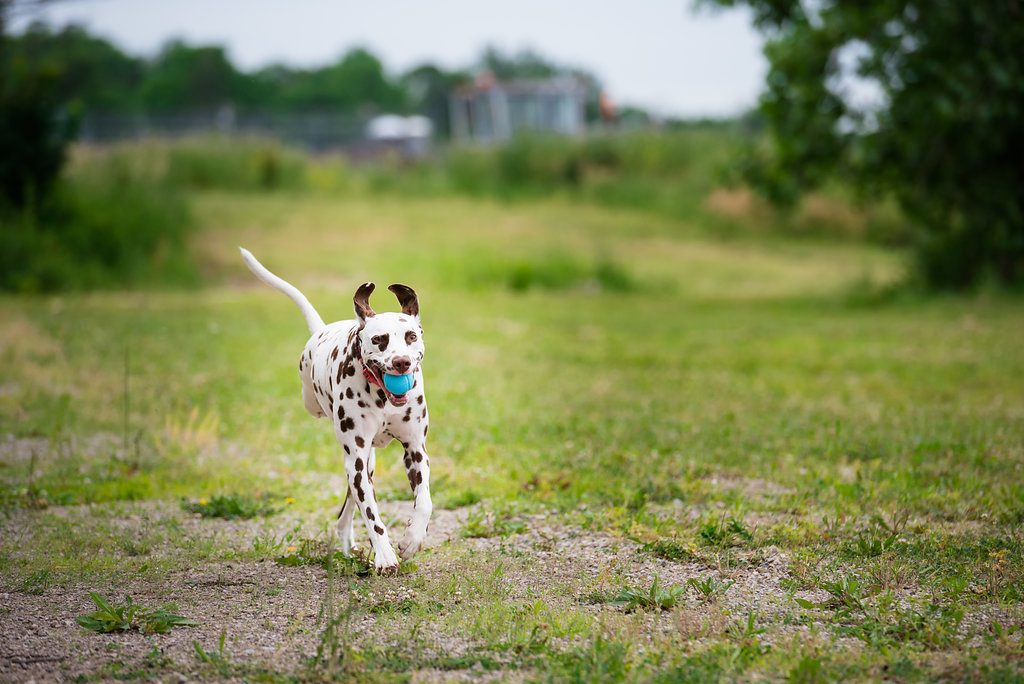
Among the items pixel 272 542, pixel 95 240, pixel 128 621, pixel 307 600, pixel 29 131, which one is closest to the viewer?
pixel 128 621

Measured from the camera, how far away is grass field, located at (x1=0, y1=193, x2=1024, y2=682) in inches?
177

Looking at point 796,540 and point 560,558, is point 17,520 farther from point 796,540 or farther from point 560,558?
point 796,540

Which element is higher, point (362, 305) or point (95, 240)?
point (95, 240)

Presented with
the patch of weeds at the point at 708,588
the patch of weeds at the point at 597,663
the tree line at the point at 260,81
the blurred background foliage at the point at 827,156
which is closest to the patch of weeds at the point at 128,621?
the patch of weeds at the point at 597,663

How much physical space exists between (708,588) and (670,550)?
69cm

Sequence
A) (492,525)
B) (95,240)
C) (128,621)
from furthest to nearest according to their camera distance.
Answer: (95,240) < (492,525) < (128,621)

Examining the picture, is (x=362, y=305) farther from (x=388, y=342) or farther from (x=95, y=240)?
(x=95, y=240)

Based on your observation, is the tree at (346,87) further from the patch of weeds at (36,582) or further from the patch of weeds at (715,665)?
the patch of weeds at (715,665)

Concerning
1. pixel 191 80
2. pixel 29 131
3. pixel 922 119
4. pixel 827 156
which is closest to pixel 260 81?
pixel 191 80

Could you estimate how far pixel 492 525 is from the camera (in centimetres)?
645

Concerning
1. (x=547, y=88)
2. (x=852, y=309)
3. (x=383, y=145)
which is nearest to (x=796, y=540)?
(x=852, y=309)

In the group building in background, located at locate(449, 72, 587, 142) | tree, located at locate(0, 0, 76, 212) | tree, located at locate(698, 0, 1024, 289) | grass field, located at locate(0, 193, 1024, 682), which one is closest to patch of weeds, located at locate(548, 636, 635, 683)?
grass field, located at locate(0, 193, 1024, 682)

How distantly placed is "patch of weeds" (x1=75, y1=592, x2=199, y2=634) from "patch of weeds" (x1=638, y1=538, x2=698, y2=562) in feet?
8.24

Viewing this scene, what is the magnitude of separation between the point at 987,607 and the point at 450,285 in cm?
1681
